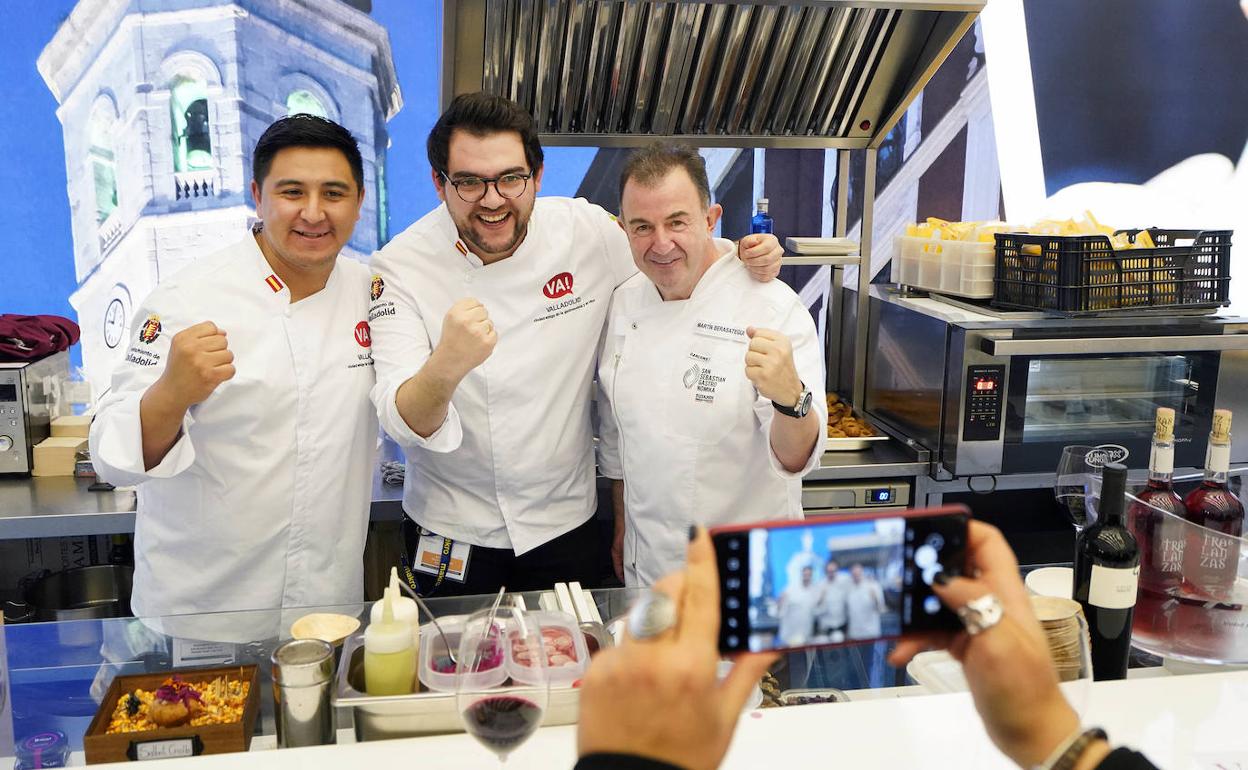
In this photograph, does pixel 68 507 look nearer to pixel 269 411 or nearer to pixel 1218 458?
pixel 269 411

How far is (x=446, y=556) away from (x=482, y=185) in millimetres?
853

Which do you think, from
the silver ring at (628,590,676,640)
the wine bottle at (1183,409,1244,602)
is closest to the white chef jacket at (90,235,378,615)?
the silver ring at (628,590,676,640)

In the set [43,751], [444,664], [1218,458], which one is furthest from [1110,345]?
[43,751]

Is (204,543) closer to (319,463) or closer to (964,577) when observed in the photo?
(319,463)

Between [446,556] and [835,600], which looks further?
[446,556]

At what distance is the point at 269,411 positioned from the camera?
194cm

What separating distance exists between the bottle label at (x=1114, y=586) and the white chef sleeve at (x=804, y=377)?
0.66 meters

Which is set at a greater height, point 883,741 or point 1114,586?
point 1114,586

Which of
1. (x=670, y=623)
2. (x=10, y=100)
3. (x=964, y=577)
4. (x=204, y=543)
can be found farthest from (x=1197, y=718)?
(x=10, y=100)

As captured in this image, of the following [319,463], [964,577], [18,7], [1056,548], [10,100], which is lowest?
[1056,548]

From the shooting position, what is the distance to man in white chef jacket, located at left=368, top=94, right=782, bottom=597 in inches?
80.6

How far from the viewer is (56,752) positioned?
1284 mm

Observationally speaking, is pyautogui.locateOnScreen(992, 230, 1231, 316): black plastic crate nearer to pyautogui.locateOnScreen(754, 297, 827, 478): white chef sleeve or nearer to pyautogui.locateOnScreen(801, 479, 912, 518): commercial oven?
pyautogui.locateOnScreen(801, 479, 912, 518): commercial oven

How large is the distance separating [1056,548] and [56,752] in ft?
9.80
